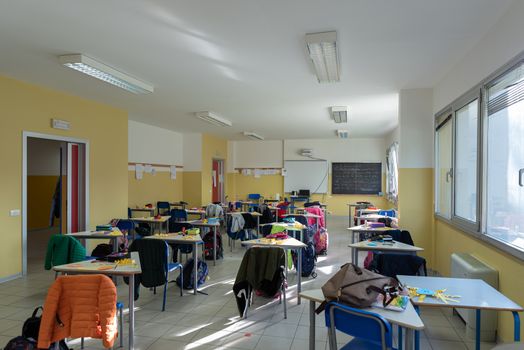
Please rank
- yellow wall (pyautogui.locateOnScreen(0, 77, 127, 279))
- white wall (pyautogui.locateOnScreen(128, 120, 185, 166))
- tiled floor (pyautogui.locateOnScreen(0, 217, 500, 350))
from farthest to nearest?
white wall (pyautogui.locateOnScreen(128, 120, 185, 166)), yellow wall (pyautogui.locateOnScreen(0, 77, 127, 279)), tiled floor (pyautogui.locateOnScreen(0, 217, 500, 350))

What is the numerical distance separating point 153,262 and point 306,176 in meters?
9.07

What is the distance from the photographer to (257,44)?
12.0 ft

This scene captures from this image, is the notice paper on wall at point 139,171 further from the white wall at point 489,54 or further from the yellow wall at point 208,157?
the white wall at point 489,54

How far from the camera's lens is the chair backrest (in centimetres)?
361

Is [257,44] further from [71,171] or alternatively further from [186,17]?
[71,171]

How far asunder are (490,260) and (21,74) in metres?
6.32

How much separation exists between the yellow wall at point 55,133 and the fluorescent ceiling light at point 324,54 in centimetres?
445

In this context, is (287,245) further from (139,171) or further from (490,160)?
(139,171)

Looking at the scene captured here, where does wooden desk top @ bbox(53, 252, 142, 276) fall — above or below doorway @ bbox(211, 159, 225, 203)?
below

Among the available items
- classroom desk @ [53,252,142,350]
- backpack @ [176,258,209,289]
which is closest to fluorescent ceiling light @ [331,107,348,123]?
backpack @ [176,258,209,289]

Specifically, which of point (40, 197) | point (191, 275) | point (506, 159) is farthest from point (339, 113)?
point (40, 197)

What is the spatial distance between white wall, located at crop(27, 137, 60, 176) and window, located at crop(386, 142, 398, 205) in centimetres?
982

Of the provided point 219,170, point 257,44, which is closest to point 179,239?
point 257,44

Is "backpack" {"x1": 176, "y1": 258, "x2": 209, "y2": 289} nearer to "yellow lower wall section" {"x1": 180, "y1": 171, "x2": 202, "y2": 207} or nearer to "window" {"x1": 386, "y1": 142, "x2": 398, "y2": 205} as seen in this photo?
"yellow lower wall section" {"x1": 180, "y1": 171, "x2": 202, "y2": 207}
